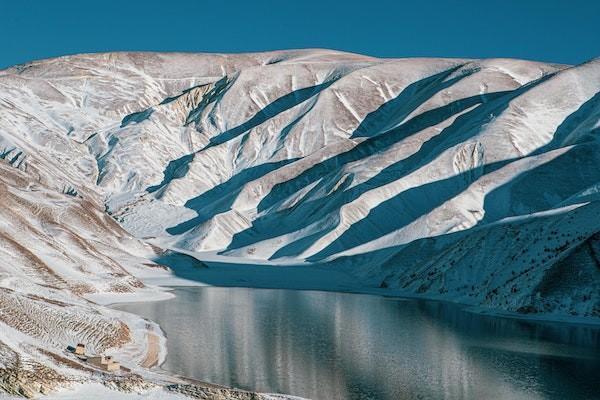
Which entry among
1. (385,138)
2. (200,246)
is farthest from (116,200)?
(385,138)

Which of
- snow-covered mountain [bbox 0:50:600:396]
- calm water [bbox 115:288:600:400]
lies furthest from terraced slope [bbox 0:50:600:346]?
calm water [bbox 115:288:600:400]

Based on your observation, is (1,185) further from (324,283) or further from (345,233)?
(345,233)

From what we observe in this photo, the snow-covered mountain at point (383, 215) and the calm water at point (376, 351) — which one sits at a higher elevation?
the snow-covered mountain at point (383, 215)

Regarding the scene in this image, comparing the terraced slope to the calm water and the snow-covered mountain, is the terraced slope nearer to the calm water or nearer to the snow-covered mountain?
the snow-covered mountain

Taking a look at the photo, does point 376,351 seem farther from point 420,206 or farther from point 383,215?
point 420,206

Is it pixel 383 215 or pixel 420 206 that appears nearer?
pixel 383 215

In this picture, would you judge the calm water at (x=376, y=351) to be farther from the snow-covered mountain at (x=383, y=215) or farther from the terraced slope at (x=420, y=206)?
the terraced slope at (x=420, y=206)

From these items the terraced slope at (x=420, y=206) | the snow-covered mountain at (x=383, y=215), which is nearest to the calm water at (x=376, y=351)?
the snow-covered mountain at (x=383, y=215)

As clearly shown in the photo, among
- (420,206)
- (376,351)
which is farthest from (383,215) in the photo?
(376,351)
